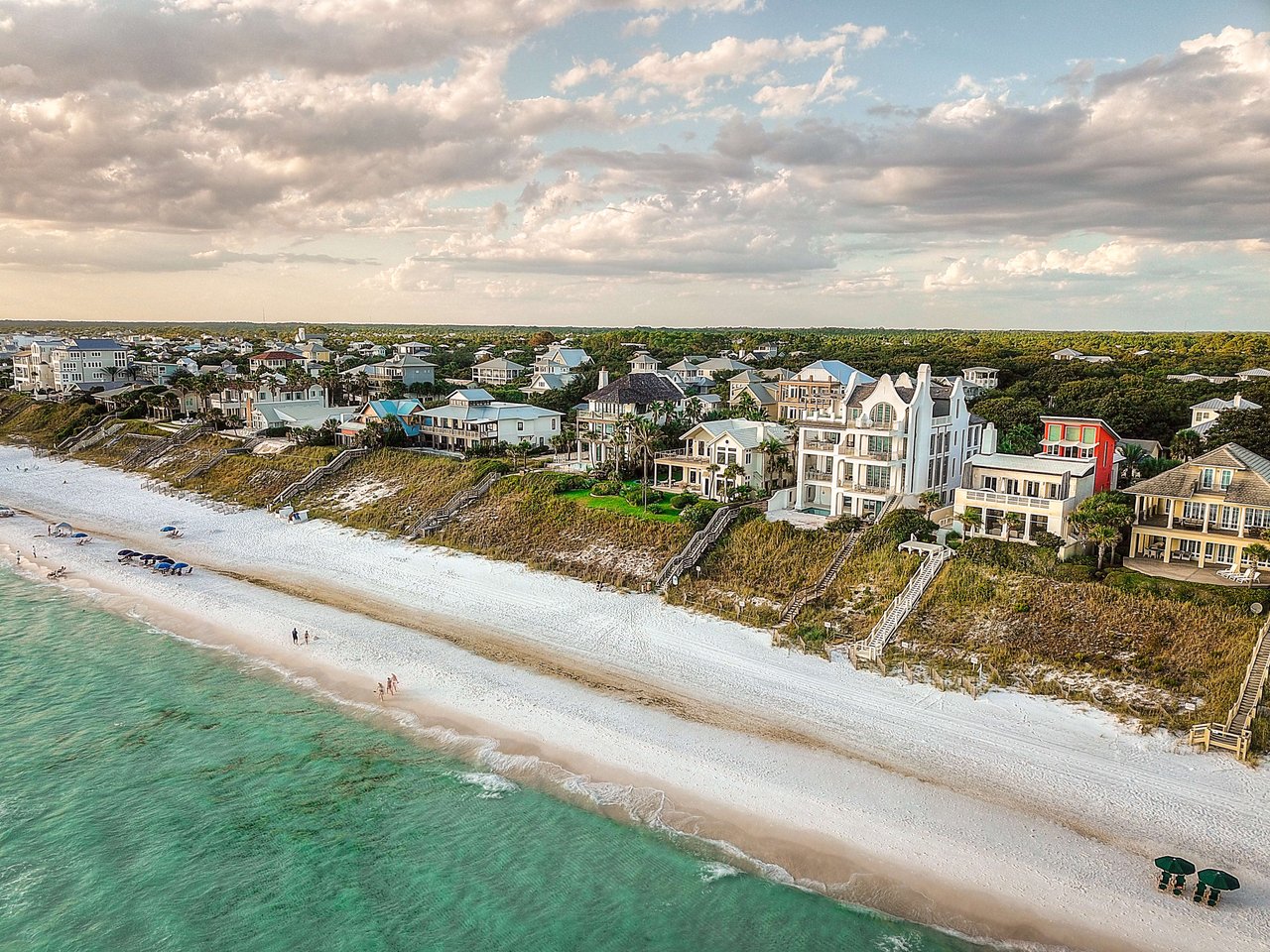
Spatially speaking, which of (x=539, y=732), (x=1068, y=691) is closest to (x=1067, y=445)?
(x=1068, y=691)

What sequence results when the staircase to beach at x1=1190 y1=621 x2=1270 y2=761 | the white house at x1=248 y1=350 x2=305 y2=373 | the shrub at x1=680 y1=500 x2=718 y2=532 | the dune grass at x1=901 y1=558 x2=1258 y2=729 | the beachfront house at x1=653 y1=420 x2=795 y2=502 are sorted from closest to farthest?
the staircase to beach at x1=1190 y1=621 x2=1270 y2=761 → the dune grass at x1=901 y1=558 x2=1258 y2=729 → the shrub at x1=680 y1=500 x2=718 y2=532 → the beachfront house at x1=653 y1=420 x2=795 y2=502 → the white house at x1=248 y1=350 x2=305 y2=373

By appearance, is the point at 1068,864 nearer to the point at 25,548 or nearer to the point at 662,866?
the point at 662,866

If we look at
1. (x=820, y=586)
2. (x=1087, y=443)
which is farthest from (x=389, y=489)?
(x=1087, y=443)

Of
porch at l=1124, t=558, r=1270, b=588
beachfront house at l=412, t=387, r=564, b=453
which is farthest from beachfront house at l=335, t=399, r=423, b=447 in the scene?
porch at l=1124, t=558, r=1270, b=588

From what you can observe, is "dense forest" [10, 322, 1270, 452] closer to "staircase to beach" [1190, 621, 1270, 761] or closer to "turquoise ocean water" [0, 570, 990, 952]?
Answer: "staircase to beach" [1190, 621, 1270, 761]

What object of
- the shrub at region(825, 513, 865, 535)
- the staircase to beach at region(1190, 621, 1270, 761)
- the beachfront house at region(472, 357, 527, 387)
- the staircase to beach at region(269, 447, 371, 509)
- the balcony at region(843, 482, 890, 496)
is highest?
the beachfront house at region(472, 357, 527, 387)

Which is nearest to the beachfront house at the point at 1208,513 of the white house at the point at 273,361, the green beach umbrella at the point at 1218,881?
the green beach umbrella at the point at 1218,881

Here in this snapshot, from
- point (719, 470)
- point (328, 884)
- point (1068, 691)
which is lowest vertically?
point (328, 884)
